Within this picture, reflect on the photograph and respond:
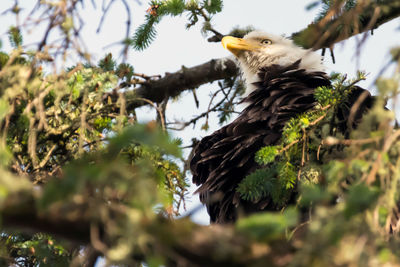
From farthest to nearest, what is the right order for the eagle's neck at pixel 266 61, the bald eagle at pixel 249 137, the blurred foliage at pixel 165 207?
the eagle's neck at pixel 266 61 < the bald eagle at pixel 249 137 < the blurred foliage at pixel 165 207

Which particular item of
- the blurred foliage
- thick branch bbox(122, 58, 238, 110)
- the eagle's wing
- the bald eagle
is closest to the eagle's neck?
thick branch bbox(122, 58, 238, 110)

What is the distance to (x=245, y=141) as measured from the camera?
342cm

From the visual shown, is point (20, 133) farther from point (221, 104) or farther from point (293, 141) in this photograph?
point (221, 104)

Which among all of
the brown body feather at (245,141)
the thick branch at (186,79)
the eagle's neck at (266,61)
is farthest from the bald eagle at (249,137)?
the thick branch at (186,79)

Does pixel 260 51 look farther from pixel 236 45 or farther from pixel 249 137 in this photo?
pixel 249 137

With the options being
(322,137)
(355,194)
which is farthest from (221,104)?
(355,194)

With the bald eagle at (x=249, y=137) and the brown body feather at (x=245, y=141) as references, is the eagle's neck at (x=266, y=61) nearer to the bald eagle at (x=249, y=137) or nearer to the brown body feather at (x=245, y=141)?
the bald eagle at (x=249, y=137)

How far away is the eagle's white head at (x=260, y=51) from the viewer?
4.79 metres

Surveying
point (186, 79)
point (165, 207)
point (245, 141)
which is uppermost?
point (186, 79)

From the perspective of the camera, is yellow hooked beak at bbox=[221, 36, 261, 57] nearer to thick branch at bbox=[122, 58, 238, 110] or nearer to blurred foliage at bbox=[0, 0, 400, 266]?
thick branch at bbox=[122, 58, 238, 110]

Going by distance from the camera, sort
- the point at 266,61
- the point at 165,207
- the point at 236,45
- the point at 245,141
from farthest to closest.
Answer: the point at 266,61 < the point at 236,45 < the point at 245,141 < the point at 165,207

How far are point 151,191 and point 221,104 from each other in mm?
3328

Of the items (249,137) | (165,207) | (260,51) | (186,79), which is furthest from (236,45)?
(165,207)

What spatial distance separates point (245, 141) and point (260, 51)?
183 centimetres
